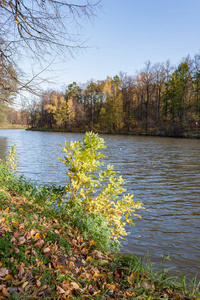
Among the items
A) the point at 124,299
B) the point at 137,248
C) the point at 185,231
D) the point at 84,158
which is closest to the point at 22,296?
the point at 124,299

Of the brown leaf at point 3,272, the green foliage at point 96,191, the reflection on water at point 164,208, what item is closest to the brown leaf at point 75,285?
the brown leaf at point 3,272

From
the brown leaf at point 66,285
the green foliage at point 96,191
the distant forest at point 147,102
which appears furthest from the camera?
the distant forest at point 147,102

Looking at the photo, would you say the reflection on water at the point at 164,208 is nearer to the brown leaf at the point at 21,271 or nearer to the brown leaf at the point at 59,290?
the brown leaf at the point at 59,290

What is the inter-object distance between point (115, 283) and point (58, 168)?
37.3 feet

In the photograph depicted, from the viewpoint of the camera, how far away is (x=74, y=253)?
12.0ft

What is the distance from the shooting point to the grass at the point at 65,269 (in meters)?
2.70

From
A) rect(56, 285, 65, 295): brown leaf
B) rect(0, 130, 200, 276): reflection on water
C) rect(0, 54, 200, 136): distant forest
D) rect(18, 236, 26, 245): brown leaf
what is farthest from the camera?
rect(0, 54, 200, 136): distant forest

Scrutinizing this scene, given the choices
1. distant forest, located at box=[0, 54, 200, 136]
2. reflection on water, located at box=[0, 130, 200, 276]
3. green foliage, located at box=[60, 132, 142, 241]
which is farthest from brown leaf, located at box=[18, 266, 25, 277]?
distant forest, located at box=[0, 54, 200, 136]

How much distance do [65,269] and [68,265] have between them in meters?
0.15

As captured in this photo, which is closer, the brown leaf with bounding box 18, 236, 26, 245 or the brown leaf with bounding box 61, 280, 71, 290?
the brown leaf with bounding box 61, 280, 71, 290

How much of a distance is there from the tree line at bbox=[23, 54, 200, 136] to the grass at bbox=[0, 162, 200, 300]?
3869cm

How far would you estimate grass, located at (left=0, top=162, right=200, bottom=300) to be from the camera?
2.70 metres

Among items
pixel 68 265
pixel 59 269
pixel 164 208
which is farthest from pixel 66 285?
pixel 164 208

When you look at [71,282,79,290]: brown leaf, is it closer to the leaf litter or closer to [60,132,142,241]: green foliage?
the leaf litter
